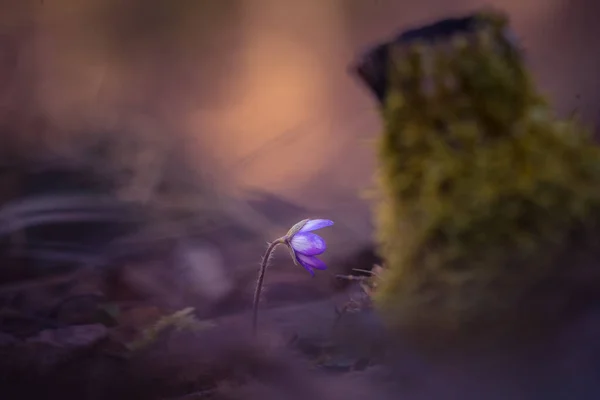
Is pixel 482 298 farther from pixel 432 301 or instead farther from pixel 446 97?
pixel 446 97

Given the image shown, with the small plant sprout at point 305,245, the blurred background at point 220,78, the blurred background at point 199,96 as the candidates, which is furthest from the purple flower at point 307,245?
the blurred background at point 220,78

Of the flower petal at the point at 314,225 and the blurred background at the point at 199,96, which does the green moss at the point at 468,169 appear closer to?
the flower petal at the point at 314,225

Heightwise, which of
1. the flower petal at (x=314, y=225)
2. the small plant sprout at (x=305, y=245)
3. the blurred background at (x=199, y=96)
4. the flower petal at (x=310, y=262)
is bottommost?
the flower petal at (x=310, y=262)

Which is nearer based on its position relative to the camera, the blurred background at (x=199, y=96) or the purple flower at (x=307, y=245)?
the purple flower at (x=307, y=245)

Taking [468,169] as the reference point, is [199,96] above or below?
above

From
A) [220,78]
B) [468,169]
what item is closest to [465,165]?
[468,169]

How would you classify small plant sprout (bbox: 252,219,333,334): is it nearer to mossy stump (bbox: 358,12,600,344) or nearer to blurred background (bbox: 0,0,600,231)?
mossy stump (bbox: 358,12,600,344)

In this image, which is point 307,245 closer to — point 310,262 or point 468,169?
point 310,262

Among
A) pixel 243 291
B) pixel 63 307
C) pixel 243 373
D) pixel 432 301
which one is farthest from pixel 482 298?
pixel 63 307
